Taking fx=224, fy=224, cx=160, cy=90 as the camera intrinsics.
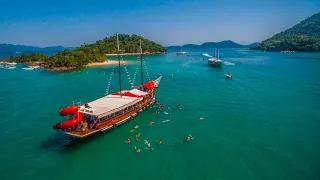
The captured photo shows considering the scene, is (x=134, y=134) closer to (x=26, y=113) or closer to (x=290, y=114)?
(x=26, y=113)

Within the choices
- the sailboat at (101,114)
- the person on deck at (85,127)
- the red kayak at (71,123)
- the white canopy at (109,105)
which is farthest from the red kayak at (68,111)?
the person on deck at (85,127)

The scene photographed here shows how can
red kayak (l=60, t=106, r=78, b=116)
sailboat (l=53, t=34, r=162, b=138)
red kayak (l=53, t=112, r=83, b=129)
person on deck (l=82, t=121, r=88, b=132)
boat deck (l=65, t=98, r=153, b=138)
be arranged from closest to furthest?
red kayak (l=53, t=112, r=83, b=129), boat deck (l=65, t=98, r=153, b=138), sailboat (l=53, t=34, r=162, b=138), person on deck (l=82, t=121, r=88, b=132), red kayak (l=60, t=106, r=78, b=116)

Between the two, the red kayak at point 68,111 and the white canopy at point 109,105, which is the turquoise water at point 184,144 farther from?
the red kayak at point 68,111

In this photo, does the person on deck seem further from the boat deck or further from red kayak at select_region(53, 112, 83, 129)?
red kayak at select_region(53, 112, 83, 129)

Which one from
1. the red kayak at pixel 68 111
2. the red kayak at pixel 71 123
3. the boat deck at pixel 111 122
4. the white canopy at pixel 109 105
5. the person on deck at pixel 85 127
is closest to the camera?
the red kayak at pixel 71 123

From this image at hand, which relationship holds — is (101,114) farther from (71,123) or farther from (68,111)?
(68,111)

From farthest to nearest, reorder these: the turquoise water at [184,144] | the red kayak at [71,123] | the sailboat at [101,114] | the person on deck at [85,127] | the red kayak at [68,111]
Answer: the red kayak at [68,111], the person on deck at [85,127], the sailboat at [101,114], the red kayak at [71,123], the turquoise water at [184,144]

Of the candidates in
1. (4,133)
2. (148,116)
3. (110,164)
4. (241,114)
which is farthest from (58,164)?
(241,114)

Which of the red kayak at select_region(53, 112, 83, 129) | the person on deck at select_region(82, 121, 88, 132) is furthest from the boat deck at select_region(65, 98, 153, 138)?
the red kayak at select_region(53, 112, 83, 129)

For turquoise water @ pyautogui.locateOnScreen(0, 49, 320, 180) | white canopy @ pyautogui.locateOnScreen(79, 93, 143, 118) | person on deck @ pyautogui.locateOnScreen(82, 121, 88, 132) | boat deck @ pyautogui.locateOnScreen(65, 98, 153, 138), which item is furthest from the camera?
white canopy @ pyautogui.locateOnScreen(79, 93, 143, 118)
